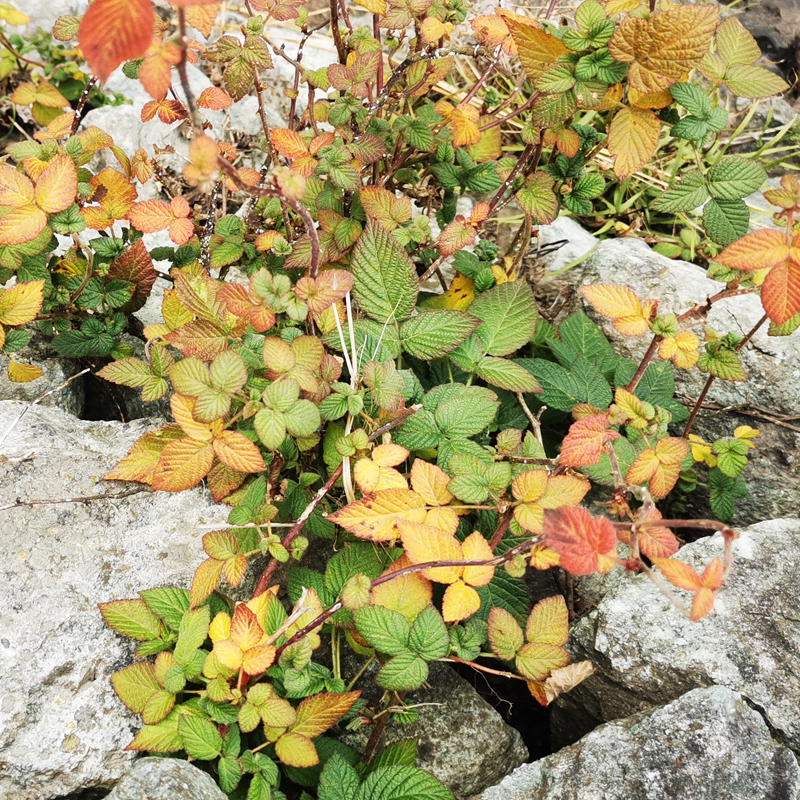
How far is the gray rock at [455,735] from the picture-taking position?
1.81m

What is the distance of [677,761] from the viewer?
1.44m

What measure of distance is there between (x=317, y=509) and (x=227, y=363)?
1.54 feet

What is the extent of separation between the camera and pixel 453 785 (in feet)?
5.91

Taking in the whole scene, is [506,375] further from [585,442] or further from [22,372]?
[22,372]

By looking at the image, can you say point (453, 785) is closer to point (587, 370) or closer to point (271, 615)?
point (271, 615)

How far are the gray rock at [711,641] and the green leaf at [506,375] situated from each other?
0.59 meters

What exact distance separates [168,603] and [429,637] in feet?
2.07

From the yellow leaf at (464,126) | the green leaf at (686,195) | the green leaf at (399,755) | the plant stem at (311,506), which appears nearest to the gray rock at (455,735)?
the green leaf at (399,755)

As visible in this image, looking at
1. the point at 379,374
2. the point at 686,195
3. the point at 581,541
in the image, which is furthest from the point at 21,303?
the point at 686,195

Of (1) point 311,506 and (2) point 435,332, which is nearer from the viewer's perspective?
(1) point 311,506

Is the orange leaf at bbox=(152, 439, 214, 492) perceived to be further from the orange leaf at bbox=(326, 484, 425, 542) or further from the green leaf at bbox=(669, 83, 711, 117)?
the green leaf at bbox=(669, 83, 711, 117)

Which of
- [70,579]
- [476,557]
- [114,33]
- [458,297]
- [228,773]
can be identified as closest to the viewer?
[114,33]

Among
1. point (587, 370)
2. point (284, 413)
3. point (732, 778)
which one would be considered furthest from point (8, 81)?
point (732, 778)

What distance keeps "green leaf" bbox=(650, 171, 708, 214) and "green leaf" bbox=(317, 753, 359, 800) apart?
155 centimetres
